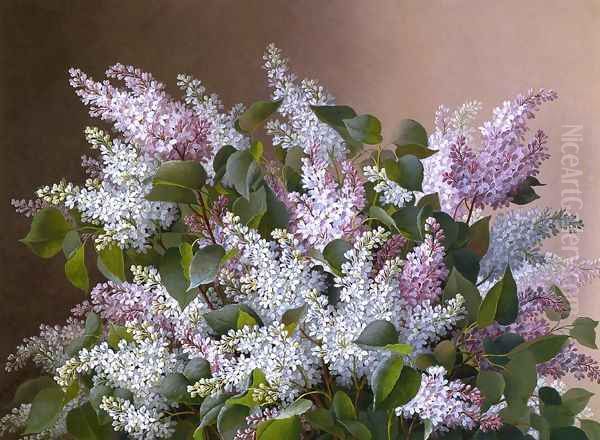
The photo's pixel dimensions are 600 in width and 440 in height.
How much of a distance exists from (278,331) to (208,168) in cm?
15

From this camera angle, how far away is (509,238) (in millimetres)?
668

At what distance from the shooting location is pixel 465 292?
1.99 ft

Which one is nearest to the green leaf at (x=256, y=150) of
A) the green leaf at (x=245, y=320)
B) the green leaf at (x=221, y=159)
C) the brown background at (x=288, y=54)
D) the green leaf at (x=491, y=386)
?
the green leaf at (x=221, y=159)

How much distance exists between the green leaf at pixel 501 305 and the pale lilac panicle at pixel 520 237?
0.25 ft

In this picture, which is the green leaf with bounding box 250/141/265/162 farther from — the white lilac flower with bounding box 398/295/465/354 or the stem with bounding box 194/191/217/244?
the white lilac flower with bounding box 398/295/465/354

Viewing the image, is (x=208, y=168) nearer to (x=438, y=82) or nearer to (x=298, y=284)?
(x=298, y=284)

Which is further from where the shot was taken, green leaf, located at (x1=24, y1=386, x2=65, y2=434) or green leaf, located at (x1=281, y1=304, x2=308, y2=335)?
green leaf, located at (x1=24, y1=386, x2=65, y2=434)

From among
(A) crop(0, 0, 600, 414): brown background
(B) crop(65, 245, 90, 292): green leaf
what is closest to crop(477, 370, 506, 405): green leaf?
(B) crop(65, 245, 90, 292): green leaf

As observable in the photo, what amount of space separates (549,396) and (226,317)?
10.4 inches

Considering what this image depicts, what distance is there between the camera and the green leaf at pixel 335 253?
586mm

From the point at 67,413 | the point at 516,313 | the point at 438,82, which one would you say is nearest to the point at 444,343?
the point at 516,313

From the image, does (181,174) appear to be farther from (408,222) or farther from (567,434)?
(567,434)

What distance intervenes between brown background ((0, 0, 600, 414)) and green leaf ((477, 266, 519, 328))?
3.09ft

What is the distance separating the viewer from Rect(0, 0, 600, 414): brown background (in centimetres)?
140
